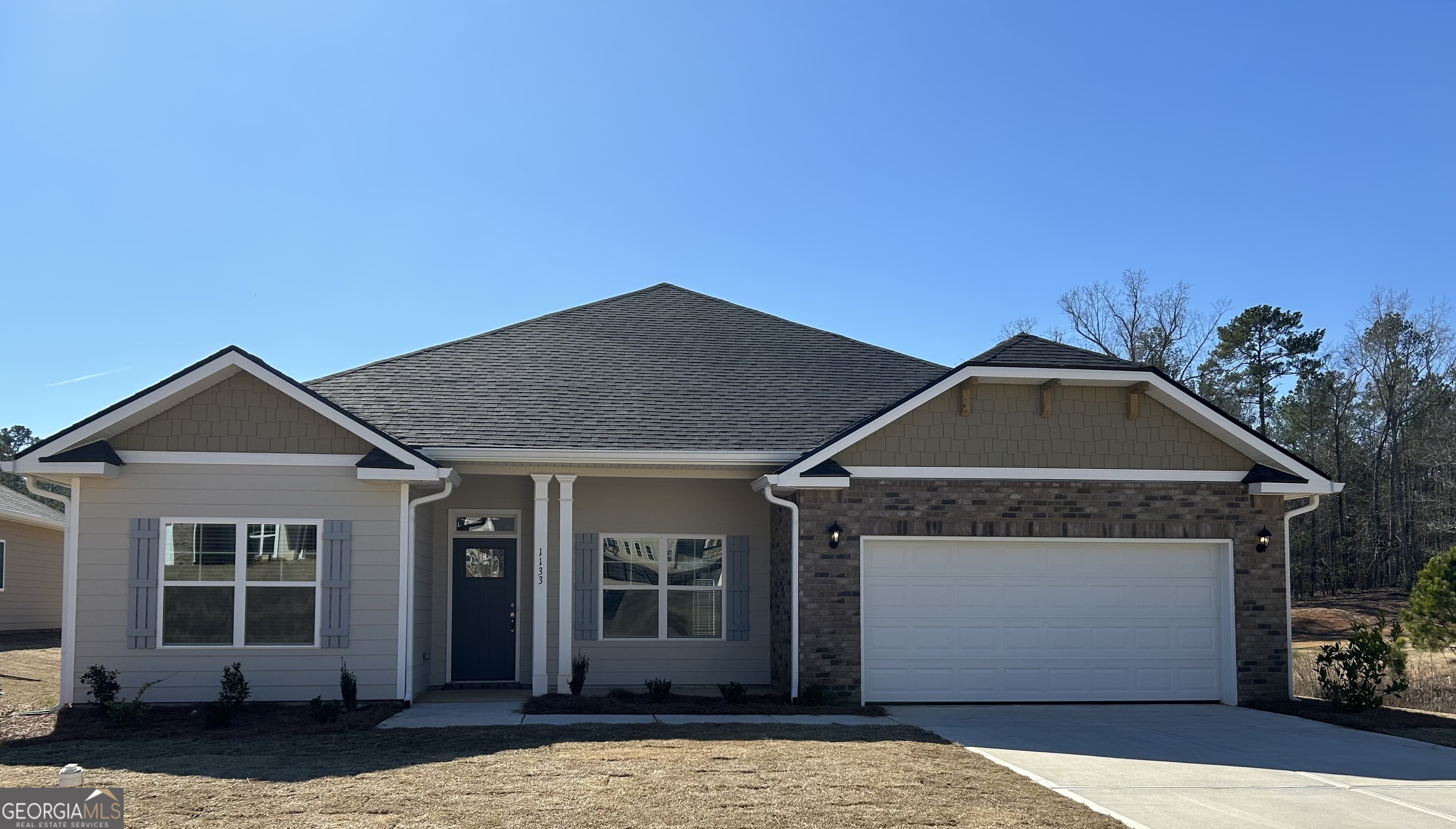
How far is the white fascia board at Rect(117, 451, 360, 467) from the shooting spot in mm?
11938

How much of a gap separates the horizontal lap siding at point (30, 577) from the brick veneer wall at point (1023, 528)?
1830 cm

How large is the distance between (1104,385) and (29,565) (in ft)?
75.0

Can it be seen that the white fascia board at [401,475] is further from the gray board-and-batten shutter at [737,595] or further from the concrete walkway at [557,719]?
the gray board-and-batten shutter at [737,595]

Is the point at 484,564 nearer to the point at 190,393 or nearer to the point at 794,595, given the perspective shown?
the point at 190,393

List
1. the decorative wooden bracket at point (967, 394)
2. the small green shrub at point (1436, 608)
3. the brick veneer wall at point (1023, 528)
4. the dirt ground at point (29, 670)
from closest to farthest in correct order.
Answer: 1. the brick veneer wall at point (1023, 528)
2. the dirt ground at point (29, 670)
3. the decorative wooden bracket at point (967, 394)
4. the small green shrub at point (1436, 608)

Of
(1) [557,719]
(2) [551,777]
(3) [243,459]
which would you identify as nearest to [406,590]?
(3) [243,459]

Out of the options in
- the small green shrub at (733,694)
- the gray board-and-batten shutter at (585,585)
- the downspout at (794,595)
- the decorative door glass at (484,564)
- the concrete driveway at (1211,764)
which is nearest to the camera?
the concrete driveway at (1211,764)

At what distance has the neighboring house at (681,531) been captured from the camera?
11.9 m

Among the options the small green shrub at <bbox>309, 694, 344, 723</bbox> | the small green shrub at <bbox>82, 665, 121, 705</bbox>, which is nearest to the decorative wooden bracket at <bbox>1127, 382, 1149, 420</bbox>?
the small green shrub at <bbox>309, 694, 344, 723</bbox>

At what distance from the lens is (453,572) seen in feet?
47.5

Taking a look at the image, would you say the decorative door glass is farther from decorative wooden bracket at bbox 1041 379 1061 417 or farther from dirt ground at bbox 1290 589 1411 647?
dirt ground at bbox 1290 589 1411 647

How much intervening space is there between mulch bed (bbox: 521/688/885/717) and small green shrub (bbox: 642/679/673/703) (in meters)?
0.06

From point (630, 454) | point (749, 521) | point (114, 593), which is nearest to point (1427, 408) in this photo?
point (749, 521)

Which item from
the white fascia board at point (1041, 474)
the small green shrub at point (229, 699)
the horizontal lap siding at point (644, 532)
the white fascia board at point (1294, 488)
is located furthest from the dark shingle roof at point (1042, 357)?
the small green shrub at point (229, 699)
